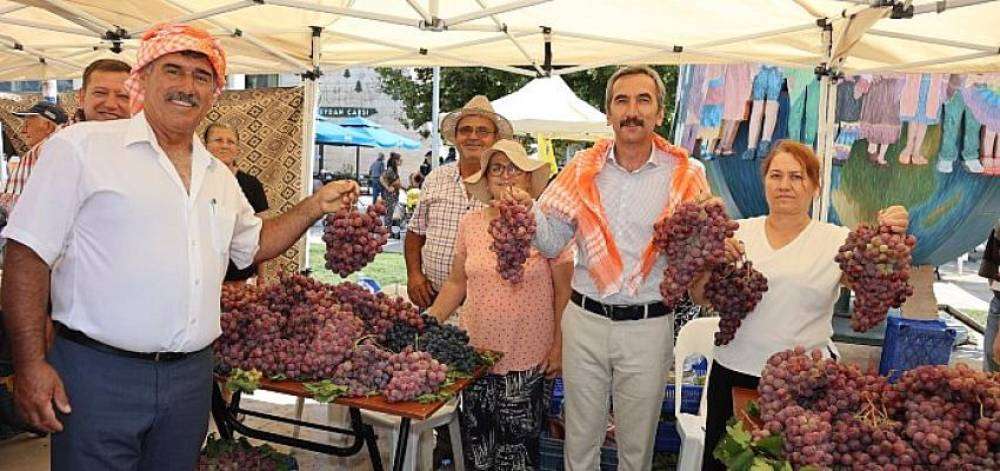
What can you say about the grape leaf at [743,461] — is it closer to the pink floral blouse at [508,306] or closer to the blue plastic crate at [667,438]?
the pink floral blouse at [508,306]

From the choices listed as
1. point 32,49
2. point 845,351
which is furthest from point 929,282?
point 32,49

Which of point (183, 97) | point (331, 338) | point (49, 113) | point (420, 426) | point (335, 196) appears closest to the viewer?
point (183, 97)

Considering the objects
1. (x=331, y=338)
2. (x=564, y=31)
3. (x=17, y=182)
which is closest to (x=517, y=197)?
(x=331, y=338)

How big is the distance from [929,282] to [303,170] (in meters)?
5.42

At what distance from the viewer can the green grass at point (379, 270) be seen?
9.39 meters

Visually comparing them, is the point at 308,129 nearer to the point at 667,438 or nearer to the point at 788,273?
the point at 667,438

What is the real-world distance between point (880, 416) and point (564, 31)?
348 centimetres

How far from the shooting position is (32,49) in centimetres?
641

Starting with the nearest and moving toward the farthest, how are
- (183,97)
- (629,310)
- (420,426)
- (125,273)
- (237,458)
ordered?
(125,273)
(183,97)
(629,310)
(237,458)
(420,426)

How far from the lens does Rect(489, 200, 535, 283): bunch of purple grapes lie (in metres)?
2.22

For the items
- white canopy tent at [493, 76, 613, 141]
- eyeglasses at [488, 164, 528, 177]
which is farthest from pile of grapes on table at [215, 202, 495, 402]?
white canopy tent at [493, 76, 613, 141]

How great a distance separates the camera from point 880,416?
5.60ft

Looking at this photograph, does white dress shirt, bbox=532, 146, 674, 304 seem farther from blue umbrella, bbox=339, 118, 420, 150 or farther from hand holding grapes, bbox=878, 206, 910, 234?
blue umbrella, bbox=339, 118, 420, 150

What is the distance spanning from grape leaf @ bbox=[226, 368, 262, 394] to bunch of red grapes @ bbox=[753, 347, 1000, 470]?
1.54 m
